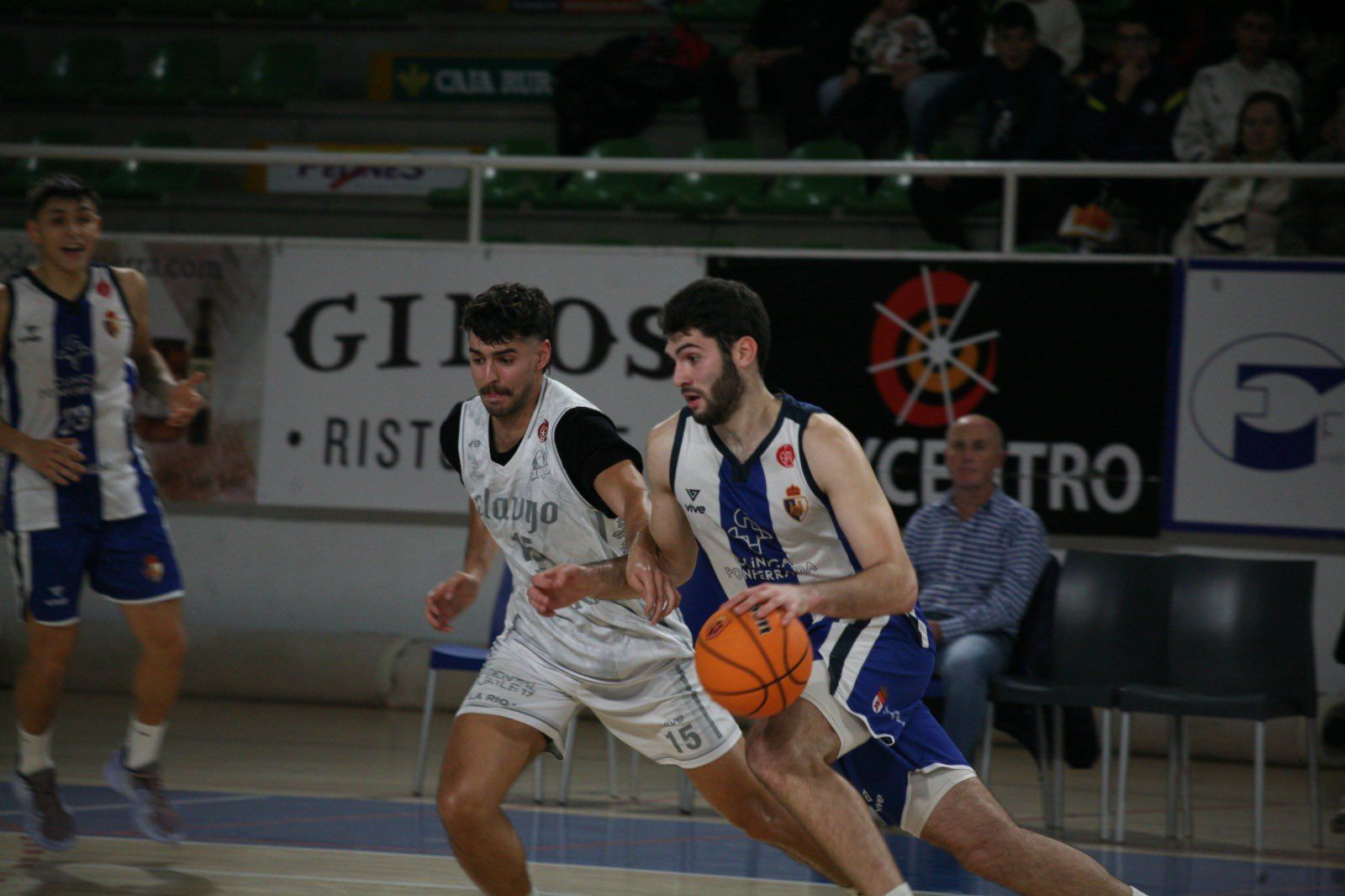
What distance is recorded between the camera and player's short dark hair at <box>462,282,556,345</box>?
3.96 m

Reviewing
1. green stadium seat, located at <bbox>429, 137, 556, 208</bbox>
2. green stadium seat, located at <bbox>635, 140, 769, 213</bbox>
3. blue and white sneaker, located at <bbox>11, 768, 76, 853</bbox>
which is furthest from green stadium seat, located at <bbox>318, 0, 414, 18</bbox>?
blue and white sneaker, located at <bbox>11, 768, 76, 853</bbox>

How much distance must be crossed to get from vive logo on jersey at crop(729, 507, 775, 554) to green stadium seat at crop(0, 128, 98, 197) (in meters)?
8.22

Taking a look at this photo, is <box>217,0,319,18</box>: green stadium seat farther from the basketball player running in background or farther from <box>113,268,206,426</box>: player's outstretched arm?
the basketball player running in background

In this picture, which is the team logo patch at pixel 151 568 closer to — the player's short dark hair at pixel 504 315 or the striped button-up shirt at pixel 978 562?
the player's short dark hair at pixel 504 315

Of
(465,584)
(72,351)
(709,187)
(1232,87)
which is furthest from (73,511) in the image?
(1232,87)

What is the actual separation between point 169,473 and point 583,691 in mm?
5660

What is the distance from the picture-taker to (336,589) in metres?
9.18

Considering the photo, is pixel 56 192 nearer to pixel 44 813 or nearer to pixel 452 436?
pixel 452 436

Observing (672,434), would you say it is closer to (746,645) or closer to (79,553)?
(746,645)

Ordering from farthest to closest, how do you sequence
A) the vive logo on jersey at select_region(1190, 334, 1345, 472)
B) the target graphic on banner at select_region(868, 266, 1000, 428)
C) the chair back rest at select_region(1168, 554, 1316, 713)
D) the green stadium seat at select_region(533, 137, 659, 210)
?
the green stadium seat at select_region(533, 137, 659, 210) → the target graphic on banner at select_region(868, 266, 1000, 428) → the vive logo on jersey at select_region(1190, 334, 1345, 472) → the chair back rest at select_region(1168, 554, 1316, 713)

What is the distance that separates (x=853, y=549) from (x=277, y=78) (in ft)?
32.6

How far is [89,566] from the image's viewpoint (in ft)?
17.6

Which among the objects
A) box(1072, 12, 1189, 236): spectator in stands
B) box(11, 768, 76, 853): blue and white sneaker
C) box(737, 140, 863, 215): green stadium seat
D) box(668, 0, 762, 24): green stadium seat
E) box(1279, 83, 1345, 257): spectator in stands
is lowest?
box(11, 768, 76, 853): blue and white sneaker

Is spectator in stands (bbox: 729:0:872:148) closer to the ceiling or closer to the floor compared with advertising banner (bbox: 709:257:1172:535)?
closer to the ceiling
